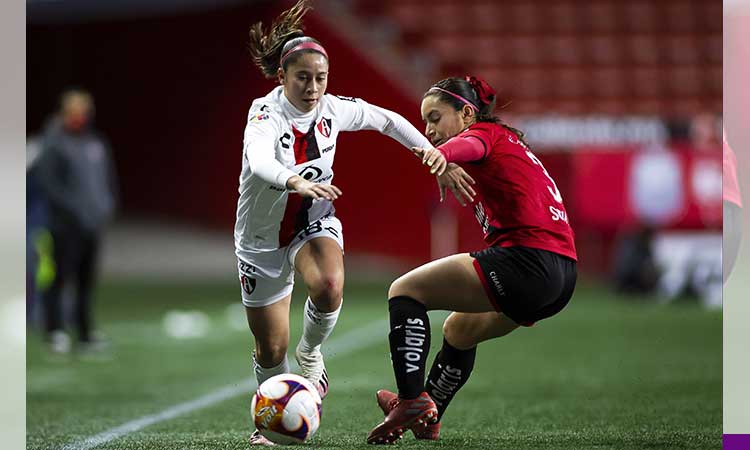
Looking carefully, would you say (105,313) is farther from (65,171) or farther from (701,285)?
(701,285)

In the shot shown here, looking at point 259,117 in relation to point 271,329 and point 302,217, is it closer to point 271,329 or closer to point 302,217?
point 302,217

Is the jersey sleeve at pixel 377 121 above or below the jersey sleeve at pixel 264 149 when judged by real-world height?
above

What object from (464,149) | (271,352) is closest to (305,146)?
(464,149)

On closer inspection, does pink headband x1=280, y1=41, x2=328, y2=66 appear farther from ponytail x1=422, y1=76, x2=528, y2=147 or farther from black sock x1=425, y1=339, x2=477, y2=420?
black sock x1=425, y1=339, x2=477, y2=420

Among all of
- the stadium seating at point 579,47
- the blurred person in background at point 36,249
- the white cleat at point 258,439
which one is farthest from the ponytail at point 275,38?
the stadium seating at point 579,47

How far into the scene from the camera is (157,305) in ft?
41.1

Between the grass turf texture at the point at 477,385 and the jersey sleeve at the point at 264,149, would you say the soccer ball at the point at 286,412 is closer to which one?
the grass turf texture at the point at 477,385

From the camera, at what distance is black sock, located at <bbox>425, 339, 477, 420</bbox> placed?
457cm

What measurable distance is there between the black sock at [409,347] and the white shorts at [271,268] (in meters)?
0.50

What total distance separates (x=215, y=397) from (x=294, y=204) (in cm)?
215

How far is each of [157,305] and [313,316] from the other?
8272mm

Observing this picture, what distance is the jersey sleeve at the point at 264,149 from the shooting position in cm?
387

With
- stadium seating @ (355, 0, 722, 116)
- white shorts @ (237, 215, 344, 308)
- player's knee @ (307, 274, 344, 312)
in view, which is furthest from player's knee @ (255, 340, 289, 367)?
stadium seating @ (355, 0, 722, 116)

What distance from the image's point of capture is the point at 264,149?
406cm
